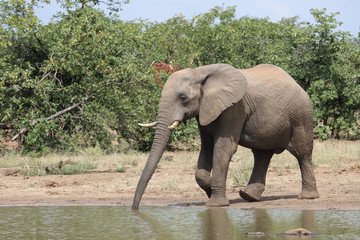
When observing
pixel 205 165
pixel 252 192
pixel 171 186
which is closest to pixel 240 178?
pixel 171 186

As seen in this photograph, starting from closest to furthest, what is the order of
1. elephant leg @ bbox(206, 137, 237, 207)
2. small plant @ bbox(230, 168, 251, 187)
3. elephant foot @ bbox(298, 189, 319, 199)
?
elephant leg @ bbox(206, 137, 237, 207) → elephant foot @ bbox(298, 189, 319, 199) → small plant @ bbox(230, 168, 251, 187)

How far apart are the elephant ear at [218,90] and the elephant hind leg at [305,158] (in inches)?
55.1

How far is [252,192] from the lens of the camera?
374 inches

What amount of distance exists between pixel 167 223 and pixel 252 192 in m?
2.22

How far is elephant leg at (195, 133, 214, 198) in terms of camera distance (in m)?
9.12

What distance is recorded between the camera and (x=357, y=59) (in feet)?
71.5

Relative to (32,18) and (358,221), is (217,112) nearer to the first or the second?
(358,221)

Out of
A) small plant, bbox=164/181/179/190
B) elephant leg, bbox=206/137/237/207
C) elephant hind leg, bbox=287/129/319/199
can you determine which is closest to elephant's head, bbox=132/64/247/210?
elephant leg, bbox=206/137/237/207

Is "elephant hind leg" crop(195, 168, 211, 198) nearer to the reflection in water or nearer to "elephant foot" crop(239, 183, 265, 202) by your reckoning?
the reflection in water

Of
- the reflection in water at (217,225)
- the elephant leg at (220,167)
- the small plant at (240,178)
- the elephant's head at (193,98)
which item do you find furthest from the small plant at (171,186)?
the elephant's head at (193,98)

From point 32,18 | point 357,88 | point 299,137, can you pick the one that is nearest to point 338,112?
point 357,88

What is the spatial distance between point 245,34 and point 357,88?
5472 mm

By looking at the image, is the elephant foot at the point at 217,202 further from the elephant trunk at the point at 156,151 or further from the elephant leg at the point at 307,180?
the elephant leg at the point at 307,180

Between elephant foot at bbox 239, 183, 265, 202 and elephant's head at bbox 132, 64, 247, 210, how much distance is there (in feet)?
4.91
